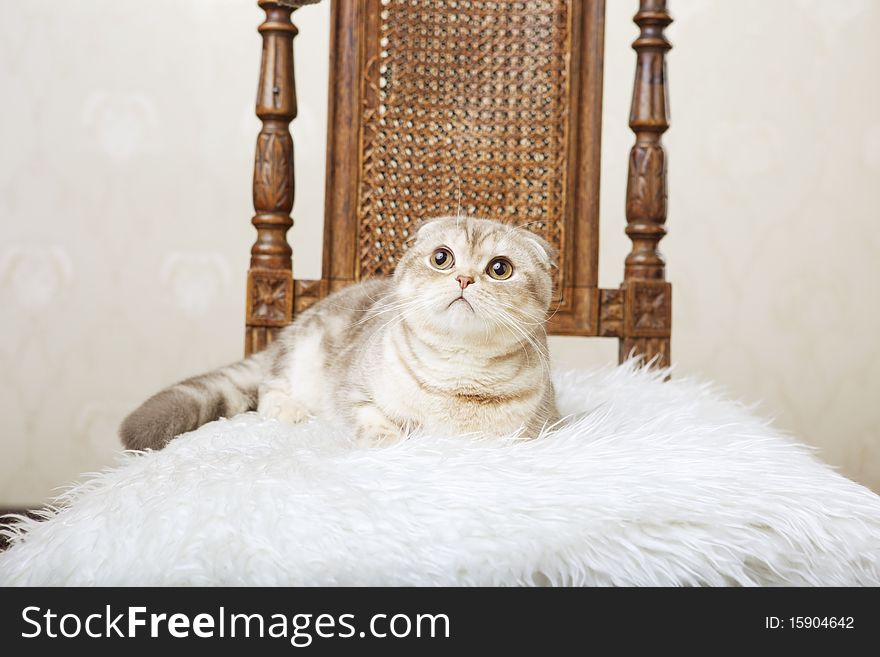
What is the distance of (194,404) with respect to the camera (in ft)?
4.11

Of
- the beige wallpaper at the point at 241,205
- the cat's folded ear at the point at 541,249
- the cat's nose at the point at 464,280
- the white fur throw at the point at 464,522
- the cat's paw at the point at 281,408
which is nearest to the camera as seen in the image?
the white fur throw at the point at 464,522

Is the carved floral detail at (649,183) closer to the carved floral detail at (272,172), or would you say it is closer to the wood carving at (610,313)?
the wood carving at (610,313)

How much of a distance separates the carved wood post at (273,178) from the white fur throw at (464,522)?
678mm

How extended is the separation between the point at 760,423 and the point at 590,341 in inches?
43.3

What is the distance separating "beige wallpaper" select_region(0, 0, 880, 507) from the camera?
87.8 inches

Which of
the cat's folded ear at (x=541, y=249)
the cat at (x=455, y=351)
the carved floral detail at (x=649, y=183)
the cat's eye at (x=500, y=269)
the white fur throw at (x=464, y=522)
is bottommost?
the white fur throw at (x=464, y=522)

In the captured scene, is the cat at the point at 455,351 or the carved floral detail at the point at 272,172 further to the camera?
the carved floral detail at the point at 272,172

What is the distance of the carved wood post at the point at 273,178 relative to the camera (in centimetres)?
152

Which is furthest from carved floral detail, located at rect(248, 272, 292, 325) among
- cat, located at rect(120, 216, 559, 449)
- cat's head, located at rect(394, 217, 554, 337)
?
cat's head, located at rect(394, 217, 554, 337)

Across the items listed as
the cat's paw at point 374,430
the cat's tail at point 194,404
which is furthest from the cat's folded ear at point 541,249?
the cat's tail at point 194,404

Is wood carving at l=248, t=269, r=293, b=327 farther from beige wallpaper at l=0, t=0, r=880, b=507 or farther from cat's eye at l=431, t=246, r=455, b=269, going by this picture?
beige wallpaper at l=0, t=0, r=880, b=507

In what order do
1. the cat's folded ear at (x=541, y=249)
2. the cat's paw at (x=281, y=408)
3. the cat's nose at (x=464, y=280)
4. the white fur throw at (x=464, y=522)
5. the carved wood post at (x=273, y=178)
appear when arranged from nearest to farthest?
the white fur throw at (x=464, y=522) → the cat's nose at (x=464, y=280) → the cat's folded ear at (x=541, y=249) → the cat's paw at (x=281, y=408) → the carved wood post at (x=273, y=178)
